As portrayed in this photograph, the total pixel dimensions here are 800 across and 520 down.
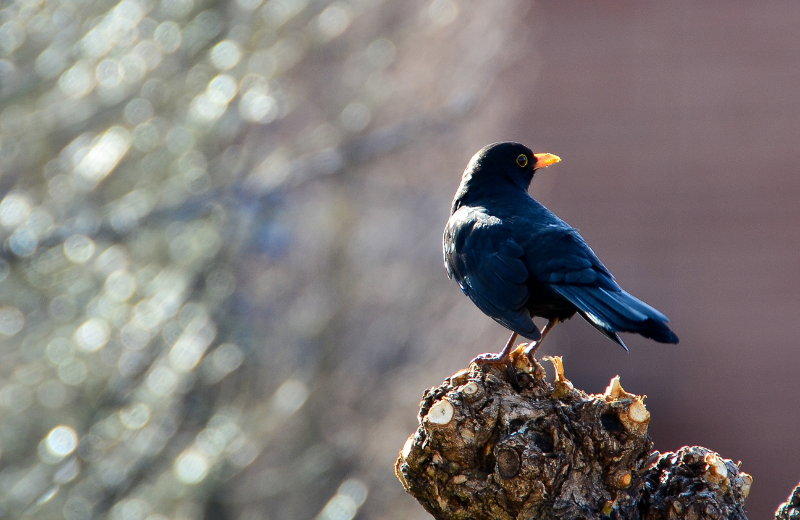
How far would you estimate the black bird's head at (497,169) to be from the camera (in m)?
4.04

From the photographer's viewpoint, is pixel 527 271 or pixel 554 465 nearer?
pixel 554 465

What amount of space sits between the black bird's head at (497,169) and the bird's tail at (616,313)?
1058 millimetres

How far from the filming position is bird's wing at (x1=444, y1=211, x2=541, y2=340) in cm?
320

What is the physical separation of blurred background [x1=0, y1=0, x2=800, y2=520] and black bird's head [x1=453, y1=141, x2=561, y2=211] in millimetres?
2357

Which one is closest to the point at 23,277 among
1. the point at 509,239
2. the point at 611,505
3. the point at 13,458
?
the point at 13,458

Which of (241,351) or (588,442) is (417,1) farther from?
(588,442)

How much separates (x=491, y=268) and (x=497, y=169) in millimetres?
895

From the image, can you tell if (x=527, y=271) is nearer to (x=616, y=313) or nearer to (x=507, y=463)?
(x=616, y=313)

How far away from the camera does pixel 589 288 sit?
119 inches

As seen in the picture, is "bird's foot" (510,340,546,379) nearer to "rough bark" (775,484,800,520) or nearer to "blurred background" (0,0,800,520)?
"rough bark" (775,484,800,520)

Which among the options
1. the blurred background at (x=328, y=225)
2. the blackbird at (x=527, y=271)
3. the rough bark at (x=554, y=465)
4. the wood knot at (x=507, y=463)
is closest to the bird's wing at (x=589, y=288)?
the blackbird at (x=527, y=271)

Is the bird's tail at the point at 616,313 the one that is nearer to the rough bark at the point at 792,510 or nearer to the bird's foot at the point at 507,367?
the bird's foot at the point at 507,367

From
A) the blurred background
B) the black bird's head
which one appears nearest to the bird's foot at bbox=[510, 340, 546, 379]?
the black bird's head

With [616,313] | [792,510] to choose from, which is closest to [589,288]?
[616,313]
